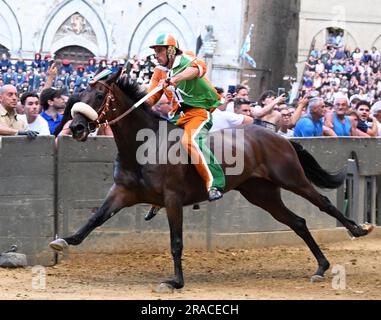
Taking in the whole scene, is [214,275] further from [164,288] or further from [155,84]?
[155,84]

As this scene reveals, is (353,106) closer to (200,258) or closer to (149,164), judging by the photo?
(200,258)

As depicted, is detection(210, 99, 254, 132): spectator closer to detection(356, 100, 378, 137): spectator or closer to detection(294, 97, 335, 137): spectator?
detection(294, 97, 335, 137): spectator

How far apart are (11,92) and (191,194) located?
9.03 feet

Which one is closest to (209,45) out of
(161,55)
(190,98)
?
(190,98)

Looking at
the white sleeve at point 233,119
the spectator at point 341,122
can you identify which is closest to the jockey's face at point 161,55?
the white sleeve at point 233,119

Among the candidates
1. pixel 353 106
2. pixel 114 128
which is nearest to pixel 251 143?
pixel 114 128

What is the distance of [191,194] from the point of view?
31.5ft

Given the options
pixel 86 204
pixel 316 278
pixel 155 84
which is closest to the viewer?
pixel 155 84

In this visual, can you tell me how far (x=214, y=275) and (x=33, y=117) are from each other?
3.07 m

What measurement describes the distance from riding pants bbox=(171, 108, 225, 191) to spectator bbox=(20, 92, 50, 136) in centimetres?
240

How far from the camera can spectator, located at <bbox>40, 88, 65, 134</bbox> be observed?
11.8 metres

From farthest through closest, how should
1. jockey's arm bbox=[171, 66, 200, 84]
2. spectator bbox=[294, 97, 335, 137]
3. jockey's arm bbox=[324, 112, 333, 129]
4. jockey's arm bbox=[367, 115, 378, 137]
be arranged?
jockey's arm bbox=[367, 115, 378, 137], jockey's arm bbox=[324, 112, 333, 129], spectator bbox=[294, 97, 335, 137], jockey's arm bbox=[171, 66, 200, 84]

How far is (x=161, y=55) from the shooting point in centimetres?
940

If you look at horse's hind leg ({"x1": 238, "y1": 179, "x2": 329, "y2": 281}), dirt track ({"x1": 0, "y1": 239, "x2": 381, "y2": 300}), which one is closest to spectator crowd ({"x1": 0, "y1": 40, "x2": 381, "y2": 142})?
horse's hind leg ({"x1": 238, "y1": 179, "x2": 329, "y2": 281})
